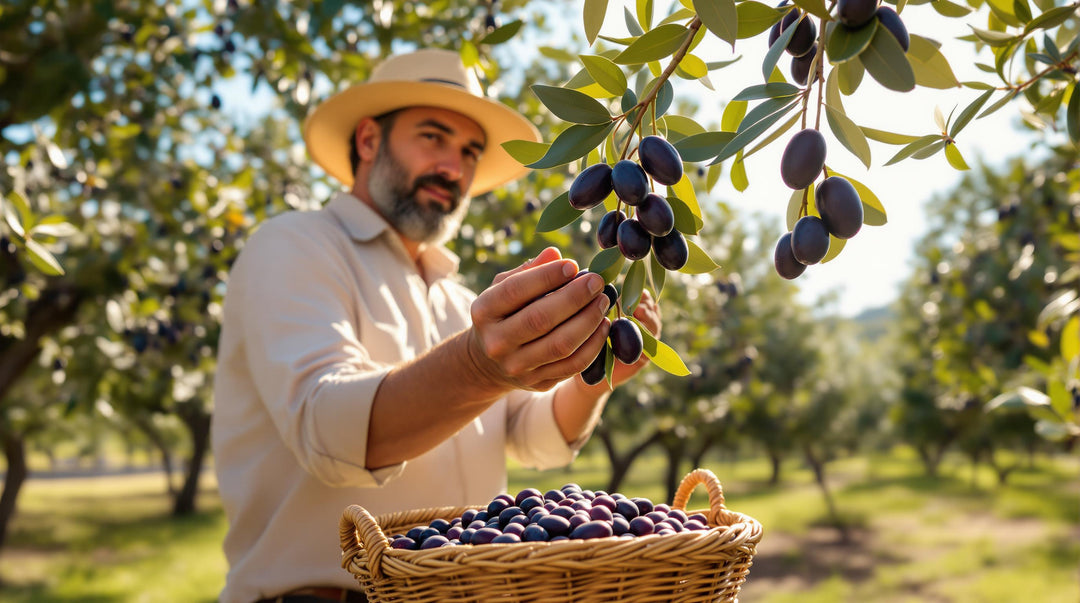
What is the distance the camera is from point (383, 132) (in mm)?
2574

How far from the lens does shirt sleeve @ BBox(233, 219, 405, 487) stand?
1.44 m

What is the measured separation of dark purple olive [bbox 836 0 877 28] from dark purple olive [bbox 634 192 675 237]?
0.25 m

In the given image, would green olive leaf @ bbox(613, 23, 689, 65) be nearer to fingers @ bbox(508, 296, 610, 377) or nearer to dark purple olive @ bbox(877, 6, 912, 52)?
dark purple olive @ bbox(877, 6, 912, 52)

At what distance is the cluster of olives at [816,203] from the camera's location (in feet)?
2.46

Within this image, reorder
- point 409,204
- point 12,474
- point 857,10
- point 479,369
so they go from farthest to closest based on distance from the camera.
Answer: point 12,474 < point 409,204 < point 479,369 < point 857,10

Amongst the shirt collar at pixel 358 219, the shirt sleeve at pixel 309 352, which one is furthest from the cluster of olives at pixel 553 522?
the shirt collar at pixel 358 219

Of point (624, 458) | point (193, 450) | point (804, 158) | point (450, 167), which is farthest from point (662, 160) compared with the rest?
point (193, 450)

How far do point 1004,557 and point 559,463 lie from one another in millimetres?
14780

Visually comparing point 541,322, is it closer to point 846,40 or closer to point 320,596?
point 846,40

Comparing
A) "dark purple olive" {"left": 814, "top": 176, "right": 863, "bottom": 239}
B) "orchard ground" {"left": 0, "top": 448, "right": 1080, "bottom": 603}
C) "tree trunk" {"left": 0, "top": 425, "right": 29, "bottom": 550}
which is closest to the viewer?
"dark purple olive" {"left": 814, "top": 176, "right": 863, "bottom": 239}

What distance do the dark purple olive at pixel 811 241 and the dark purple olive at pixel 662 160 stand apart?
0.14 metres

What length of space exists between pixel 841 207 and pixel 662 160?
19 centimetres

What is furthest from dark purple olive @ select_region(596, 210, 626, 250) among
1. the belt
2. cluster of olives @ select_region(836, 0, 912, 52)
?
the belt

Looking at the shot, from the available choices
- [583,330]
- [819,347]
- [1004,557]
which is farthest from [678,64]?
[819,347]
